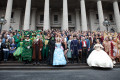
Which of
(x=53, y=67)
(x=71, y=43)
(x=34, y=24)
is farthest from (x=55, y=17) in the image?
(x=53, y=67)

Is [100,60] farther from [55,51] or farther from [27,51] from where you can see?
[27,51]

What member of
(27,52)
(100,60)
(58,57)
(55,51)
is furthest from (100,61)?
(27,52)

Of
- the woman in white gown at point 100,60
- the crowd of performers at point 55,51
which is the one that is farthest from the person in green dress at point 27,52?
the woman in white gown at point 100,60

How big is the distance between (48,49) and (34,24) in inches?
611

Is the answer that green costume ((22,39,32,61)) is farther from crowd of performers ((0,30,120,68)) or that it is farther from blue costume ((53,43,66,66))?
blue costume ((53,43,66,66))

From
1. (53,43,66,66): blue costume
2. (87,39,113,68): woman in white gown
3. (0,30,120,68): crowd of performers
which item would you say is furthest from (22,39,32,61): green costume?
(87,39,113,68): woman in white gown

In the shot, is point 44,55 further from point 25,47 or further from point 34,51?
point 25,47

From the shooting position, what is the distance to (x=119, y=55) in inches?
245

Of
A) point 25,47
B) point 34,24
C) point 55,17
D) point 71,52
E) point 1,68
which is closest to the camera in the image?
point 1,68

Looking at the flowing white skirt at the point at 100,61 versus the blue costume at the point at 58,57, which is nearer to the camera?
the flowing white skirt at the point at 100,61

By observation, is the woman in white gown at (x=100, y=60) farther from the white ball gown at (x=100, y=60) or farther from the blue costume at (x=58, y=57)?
the blue costume at (x=58, y=57)

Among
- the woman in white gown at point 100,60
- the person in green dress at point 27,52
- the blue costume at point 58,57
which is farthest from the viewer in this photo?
the person in green dress at point 27,52

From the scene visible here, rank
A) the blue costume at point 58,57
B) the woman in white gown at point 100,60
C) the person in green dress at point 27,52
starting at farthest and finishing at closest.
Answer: the person in green dress at point 27,52 → the blue costume at point 58,57 → the woman in white gown at point 100,60

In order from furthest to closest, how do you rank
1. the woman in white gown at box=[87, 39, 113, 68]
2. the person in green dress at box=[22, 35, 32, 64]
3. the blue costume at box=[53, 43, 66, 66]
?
the person in green dress at box=[22, 35, 32, 64] → the blue costume at box=[53, 43, 66, 66] → the woman in white gown at box=[87, 39, 113, 68]
